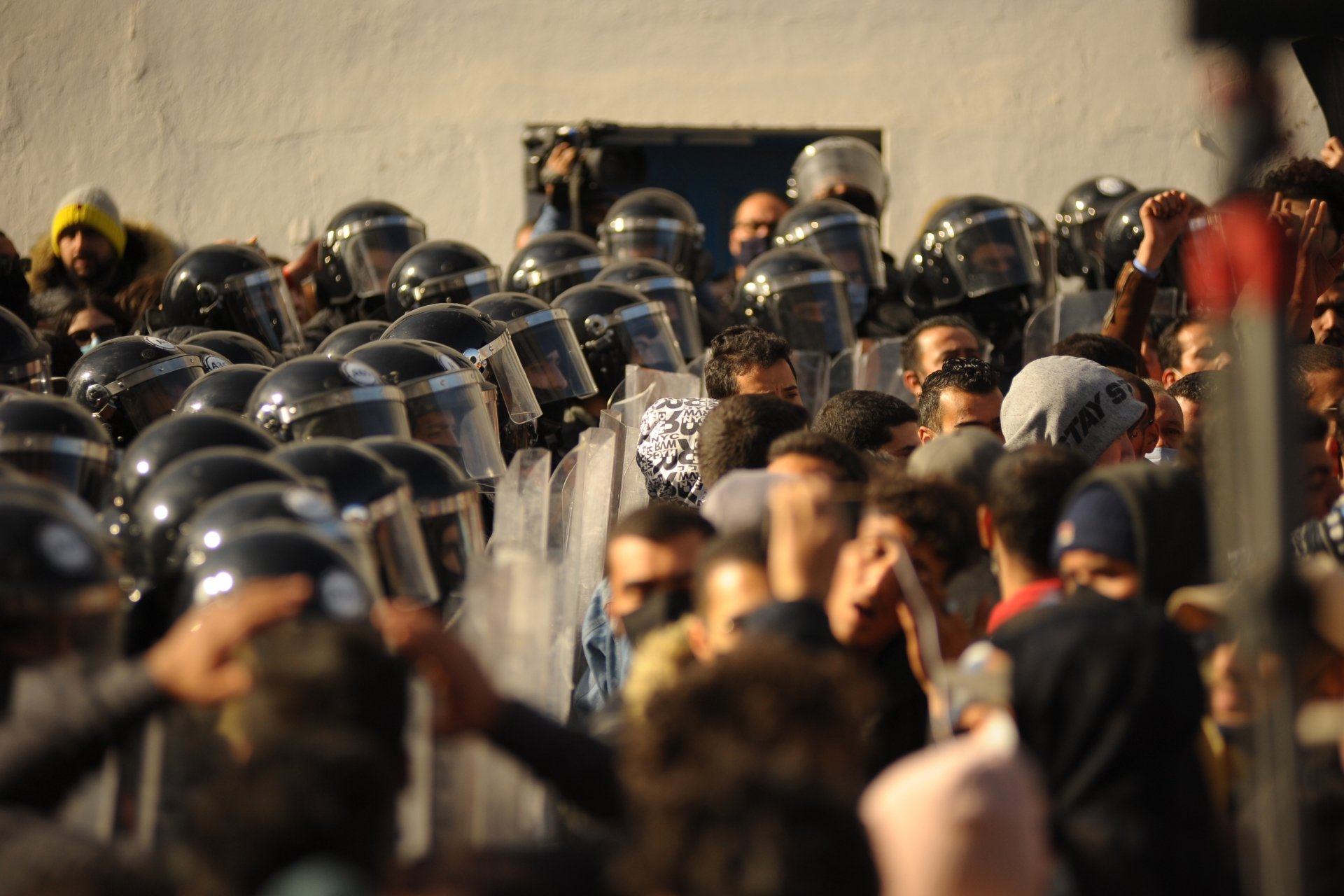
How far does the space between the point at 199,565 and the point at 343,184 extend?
920 cm

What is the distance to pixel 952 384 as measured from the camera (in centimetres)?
489

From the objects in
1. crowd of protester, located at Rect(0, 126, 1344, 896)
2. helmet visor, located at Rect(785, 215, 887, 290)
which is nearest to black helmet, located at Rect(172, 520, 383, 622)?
crowd of protester, located at Rect(0, 126, 1344, 896)

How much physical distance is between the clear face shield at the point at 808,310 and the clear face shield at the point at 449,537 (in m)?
3.64

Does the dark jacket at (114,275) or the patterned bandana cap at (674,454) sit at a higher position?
the dark jacket at (114,275)

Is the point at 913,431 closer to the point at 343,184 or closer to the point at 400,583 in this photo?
the point at 400,583

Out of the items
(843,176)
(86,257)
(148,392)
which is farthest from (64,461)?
(843,176)

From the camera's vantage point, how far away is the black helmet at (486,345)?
557 cm

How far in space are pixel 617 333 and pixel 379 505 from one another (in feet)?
10.1

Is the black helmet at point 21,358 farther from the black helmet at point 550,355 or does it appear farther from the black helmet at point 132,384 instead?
the black helmet at point 550,355

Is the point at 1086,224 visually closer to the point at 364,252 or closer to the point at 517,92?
the point at 364,252

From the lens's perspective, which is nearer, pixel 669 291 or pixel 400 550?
pixel 400 550

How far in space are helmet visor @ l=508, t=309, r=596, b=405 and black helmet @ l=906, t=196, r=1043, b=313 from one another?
2.45 metres

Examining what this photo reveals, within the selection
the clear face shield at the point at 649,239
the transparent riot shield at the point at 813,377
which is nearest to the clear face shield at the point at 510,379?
the transparent riot shield at the point at 813,377

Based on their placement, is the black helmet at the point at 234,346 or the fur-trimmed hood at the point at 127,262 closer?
the black helmet at the point at 234,346
